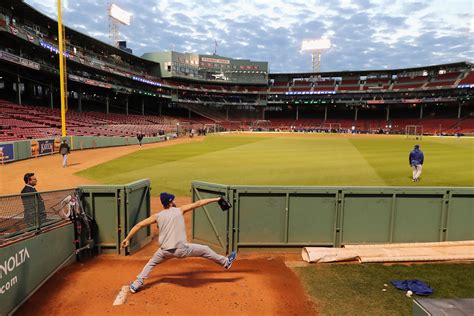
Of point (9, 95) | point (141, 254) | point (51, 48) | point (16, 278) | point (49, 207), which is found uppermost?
point (51, 48)

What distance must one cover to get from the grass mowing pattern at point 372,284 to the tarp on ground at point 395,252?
18 centimetres

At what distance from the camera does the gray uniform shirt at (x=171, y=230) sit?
17.4 feet

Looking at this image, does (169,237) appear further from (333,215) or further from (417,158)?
(417,158)

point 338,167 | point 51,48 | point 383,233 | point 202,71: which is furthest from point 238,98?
point 383,233

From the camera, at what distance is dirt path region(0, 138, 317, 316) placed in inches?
199

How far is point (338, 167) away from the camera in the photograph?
19672 millimetres

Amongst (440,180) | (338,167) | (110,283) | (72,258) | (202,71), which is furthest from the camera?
(202,71)

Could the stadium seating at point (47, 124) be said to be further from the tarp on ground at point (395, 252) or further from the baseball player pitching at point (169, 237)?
the tarp on ground at point (395, 252)

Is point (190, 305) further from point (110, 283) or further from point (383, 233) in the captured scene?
point (383, 233)

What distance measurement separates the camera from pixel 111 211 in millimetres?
7293

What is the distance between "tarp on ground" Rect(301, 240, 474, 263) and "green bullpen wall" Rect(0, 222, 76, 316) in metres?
5.21

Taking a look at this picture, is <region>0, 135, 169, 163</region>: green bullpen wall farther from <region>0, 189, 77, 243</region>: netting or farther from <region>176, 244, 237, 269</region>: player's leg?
<region>176, 244, 237, 269</region>: player's leg

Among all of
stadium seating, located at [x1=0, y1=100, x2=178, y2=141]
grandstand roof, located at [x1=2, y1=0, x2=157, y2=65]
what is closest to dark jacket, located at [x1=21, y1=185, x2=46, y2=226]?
stadium seating, located at [x1=0, y1=100, x2=178, y2=141]

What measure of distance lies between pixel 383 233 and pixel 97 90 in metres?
64.3
